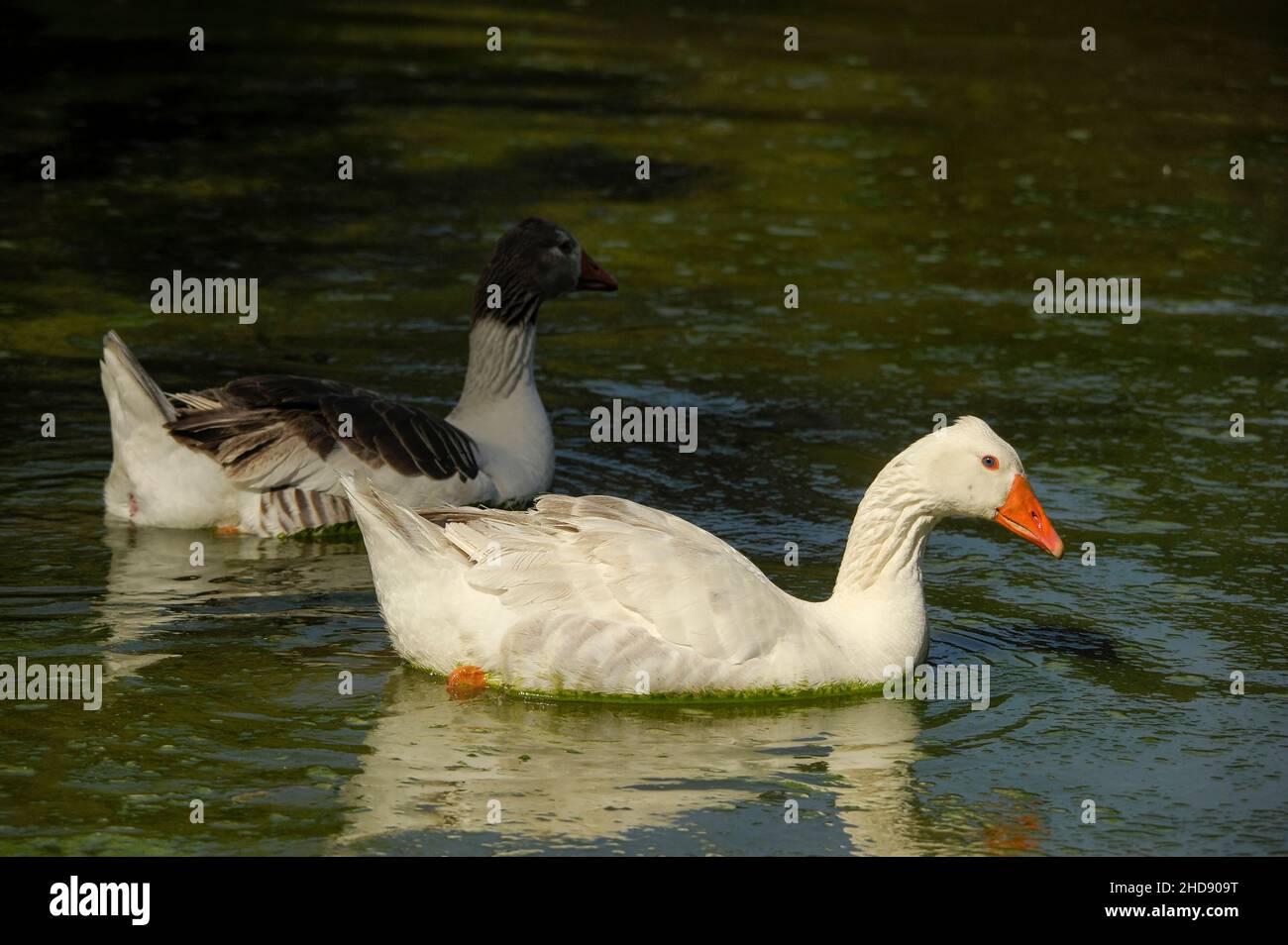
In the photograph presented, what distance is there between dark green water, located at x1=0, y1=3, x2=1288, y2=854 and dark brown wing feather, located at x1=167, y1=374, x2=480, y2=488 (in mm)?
523

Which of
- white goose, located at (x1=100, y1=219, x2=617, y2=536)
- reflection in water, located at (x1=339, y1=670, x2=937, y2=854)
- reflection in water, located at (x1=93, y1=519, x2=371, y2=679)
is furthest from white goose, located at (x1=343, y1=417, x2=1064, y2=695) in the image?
white goose, located at (x1=100, y1=219, x2=617, y2=536)

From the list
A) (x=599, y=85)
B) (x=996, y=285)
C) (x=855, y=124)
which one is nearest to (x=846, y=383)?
(x=996, y=285)

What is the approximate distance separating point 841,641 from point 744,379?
6.09 m

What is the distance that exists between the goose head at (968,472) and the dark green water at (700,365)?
0.92 m

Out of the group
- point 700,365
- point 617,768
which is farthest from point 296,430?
point 700,365

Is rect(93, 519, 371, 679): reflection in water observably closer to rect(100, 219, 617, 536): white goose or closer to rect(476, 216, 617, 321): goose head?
rect(100, 219, 617, 536): white goose

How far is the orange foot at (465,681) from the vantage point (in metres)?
8.83

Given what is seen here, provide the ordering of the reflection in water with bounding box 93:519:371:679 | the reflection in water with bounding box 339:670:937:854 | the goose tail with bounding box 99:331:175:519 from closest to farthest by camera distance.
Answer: the reflection in water with bounding box 339:670:937:854
the reflection in water with bounding box 93:519:371:679
the goose tail with bounding box 99:331:175:519

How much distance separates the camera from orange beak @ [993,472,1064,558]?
9078 millimetres

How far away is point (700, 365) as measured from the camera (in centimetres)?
1518

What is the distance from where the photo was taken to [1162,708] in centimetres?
902

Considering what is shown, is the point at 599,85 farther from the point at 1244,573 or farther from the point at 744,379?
the point at 1244,573

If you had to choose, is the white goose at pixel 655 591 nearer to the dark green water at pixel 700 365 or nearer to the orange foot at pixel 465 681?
the orange foot at pixel 465 681

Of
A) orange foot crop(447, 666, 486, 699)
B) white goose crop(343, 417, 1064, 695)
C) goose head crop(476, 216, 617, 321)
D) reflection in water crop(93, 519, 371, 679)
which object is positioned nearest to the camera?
white goose crop(343, 417, 1064, 695)
